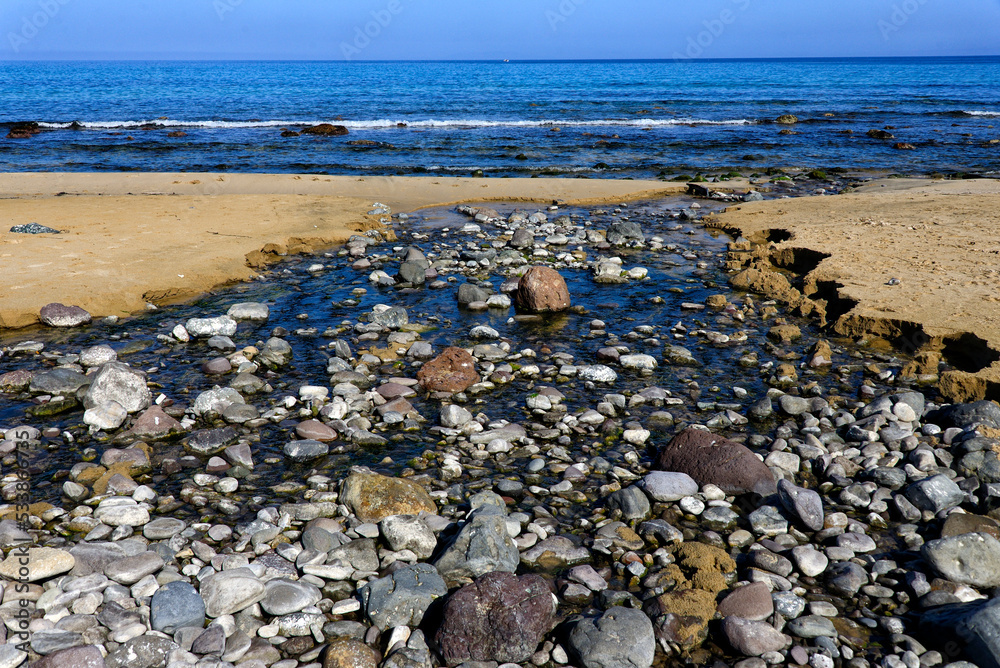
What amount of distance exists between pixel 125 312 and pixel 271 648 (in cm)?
561

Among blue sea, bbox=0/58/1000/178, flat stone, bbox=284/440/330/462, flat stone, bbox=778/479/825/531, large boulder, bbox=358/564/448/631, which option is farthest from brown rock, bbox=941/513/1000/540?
blue sea, bbox=0/58/1000/178

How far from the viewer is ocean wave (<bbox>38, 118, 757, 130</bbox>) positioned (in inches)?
1173

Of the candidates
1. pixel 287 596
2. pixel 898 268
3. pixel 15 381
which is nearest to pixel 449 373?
pixel 287 596

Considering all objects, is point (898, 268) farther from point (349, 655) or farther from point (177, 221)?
point (177, 221)

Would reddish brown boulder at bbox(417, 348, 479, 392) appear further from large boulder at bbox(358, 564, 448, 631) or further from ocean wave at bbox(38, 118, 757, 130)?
ocean wave at bbox(38, 118, 757, 130)

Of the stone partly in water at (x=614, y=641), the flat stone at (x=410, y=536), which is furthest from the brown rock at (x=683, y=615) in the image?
the flat stone at (x=410, y=536)

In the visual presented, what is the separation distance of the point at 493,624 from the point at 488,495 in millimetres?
1131

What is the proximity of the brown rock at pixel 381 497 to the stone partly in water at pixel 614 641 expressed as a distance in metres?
1.39

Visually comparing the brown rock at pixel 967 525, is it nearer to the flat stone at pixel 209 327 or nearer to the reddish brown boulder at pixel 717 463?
the reddish brown boulder at pixel 717 463

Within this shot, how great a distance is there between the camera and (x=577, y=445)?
503 centimetres

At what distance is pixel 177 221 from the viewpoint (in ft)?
35.7

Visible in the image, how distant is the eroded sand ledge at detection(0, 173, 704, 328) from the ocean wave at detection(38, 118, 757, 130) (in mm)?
14748

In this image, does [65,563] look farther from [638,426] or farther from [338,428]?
[638,426]

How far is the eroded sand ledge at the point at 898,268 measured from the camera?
6.35 metres
